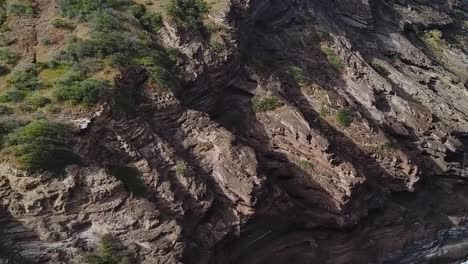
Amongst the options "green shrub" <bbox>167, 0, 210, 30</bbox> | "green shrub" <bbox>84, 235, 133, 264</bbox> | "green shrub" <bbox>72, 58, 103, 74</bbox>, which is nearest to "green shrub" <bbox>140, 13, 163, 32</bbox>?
"green shrub" <bbox>167, 0, 210, 30</bbox>


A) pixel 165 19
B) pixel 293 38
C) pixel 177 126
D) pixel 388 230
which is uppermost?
pixel 165 19

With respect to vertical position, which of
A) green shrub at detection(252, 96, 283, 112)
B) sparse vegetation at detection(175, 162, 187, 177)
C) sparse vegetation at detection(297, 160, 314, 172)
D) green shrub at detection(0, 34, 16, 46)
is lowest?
sparse vegetation at detection(297, 160, 314, 172)

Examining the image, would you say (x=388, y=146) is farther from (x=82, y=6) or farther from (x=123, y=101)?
(x=82, y=6)

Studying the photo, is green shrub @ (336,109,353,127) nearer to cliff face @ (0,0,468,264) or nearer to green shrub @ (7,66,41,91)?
cliff face @ (0,0,468,264)

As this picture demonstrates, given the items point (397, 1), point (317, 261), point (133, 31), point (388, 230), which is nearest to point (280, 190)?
point (317, 261)

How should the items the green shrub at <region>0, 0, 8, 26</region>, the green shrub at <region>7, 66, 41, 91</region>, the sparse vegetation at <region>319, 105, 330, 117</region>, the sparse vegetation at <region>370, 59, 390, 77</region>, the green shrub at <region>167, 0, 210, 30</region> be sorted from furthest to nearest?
the sparse vegetation at <region>370, 59, 390, 77</region> < the sparse vegetation at <region>319, 105, 330, 117</region> < the green shrub at <region>167, 0, 210, 30</region> < the green shrub at <region>0, 0, 8, 26</region> < the green shrub at <region>7, 66, 41, 91</region>

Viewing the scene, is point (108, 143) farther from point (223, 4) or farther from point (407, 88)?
point (407, 88)
